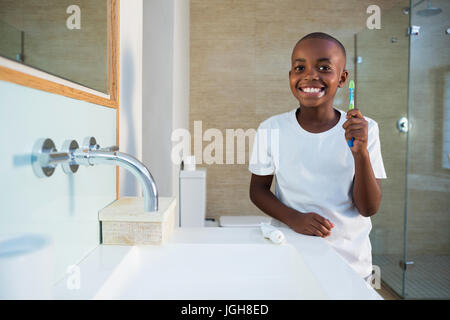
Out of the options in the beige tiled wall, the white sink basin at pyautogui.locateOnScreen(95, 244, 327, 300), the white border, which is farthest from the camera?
the beige tiled wall

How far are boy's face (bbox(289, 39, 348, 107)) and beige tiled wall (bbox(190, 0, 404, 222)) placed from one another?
74.9 inches

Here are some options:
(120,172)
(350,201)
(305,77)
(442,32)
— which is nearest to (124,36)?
(120,172)

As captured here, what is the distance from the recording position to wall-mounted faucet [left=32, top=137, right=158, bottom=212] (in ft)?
1.64

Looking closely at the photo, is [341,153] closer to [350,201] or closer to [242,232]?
[350,201]

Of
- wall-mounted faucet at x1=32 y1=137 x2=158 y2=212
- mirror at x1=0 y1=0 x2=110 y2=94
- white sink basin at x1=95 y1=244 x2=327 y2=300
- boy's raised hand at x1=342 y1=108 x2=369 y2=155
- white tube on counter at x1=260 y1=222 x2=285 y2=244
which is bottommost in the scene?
white sink basin at x1=95 y1=244 x2=327 y2=300

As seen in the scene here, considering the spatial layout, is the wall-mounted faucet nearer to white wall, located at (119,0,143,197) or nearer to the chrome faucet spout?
the chrome faucet spout

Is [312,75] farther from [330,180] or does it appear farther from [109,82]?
[109,82]

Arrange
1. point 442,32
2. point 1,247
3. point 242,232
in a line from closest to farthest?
1. point 1,247
2. point 242,232
3. point 442,32

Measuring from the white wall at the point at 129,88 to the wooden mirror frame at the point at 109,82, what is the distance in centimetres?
7

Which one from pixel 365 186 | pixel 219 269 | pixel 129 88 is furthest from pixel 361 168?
pixel 129 88

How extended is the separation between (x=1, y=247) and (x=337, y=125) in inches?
33.3

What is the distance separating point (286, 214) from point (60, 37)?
65 centimetres

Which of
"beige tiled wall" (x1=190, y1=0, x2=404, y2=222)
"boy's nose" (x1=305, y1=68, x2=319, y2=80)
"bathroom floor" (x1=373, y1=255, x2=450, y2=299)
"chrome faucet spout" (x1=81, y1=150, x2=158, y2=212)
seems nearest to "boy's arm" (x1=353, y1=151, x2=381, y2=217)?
"boy's nose" (x1=305, y1=68, x2=319, y2=80)
